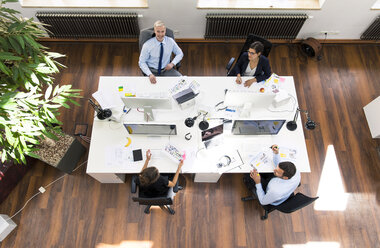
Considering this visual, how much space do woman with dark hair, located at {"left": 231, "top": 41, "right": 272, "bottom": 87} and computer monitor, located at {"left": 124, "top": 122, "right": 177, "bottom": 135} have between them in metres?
1.22

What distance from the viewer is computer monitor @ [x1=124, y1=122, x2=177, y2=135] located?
2664 mm

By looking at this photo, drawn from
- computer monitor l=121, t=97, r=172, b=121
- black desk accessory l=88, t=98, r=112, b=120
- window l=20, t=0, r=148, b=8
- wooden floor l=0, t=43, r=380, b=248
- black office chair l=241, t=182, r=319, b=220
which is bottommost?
wooden floor l=0, t=43, r=380, b=248

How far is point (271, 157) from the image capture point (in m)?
2.90

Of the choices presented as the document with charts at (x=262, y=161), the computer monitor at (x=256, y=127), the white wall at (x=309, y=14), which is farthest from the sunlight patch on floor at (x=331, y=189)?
the white wall at (x=309, y=14)

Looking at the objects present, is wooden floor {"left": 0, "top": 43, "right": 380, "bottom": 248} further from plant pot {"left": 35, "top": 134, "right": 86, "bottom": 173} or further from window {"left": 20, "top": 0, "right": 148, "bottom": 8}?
window {"left": 20, "top": 0, "right": 148, "bottom": 8}

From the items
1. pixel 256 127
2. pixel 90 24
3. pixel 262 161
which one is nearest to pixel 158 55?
pixel 90 24

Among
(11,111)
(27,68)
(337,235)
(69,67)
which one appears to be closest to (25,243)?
(11,111)

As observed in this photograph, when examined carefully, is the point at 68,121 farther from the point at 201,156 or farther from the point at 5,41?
the point at 201,156

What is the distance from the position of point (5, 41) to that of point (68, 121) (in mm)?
2135

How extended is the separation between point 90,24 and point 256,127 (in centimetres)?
341

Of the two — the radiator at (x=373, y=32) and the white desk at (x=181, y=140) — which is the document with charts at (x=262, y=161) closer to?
the white desk at (x=181, y=140)

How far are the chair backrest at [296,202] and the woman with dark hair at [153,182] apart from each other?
1247 mm

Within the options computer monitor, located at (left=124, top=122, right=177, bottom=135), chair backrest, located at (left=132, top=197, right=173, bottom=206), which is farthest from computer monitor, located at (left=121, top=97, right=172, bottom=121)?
chair backrest, located at (left=132, top=197, right=173, bottom=206)

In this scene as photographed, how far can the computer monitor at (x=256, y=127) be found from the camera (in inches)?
105
